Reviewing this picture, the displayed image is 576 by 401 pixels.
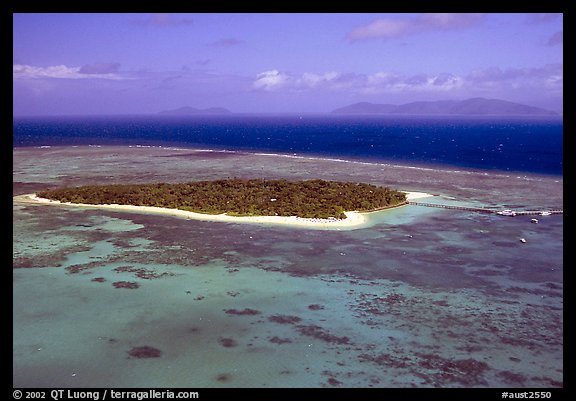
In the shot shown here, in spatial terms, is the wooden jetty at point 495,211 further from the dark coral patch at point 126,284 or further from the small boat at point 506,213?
the dark coral patch at point 126,284

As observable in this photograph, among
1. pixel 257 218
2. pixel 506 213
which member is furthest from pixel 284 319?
pixel 506 213

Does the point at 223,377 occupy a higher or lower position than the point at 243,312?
lower

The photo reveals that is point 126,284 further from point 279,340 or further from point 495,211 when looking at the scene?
point 495,211

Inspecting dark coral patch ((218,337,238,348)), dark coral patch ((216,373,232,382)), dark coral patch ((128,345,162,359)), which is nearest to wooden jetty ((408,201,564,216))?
dark coral patch ((218,337,238,348))

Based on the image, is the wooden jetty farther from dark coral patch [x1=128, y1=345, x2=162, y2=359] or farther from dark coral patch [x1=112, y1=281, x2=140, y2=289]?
dark coral patch [x1=128, y1=345, x2=162, y2=359]
